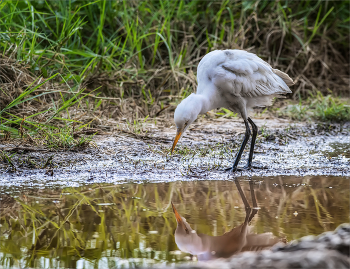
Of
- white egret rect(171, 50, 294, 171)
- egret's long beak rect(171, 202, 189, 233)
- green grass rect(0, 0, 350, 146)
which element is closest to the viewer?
egret's long beak rect(171, 202, 189, 233)

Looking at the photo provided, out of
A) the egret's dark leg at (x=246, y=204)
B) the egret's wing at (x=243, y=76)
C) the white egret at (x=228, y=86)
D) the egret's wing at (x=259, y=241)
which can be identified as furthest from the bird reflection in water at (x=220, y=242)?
the egret's wing at (x=243, y=76)

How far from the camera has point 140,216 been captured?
3.02 meters

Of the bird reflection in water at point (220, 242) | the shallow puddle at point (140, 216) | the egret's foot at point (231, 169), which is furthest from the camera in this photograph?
the egret's foot at point (231, 169)

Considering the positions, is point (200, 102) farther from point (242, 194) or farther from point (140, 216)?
point (140, 216)

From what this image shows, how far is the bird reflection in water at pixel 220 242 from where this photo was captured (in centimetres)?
255

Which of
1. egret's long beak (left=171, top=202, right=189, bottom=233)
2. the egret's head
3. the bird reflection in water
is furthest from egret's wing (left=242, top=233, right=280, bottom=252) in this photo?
the egret's head

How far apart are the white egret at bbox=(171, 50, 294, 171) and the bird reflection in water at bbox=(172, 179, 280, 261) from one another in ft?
4.28

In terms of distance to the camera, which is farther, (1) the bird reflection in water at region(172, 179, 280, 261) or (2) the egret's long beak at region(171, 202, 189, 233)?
(2) the egret's long beak at region(171, 202, 189, 233)

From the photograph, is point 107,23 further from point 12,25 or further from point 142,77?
point 12,25

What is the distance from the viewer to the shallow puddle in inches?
95.1

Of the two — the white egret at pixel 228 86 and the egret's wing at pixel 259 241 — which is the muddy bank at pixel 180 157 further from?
the egret's wing at pixel 259 241

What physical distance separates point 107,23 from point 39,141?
3319 mm

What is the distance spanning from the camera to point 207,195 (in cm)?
347

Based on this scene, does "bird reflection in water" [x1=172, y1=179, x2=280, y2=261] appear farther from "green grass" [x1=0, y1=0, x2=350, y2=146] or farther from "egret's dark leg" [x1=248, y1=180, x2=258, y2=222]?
"green grass" [x1=0, y1=0, x2=350, y2=146]
